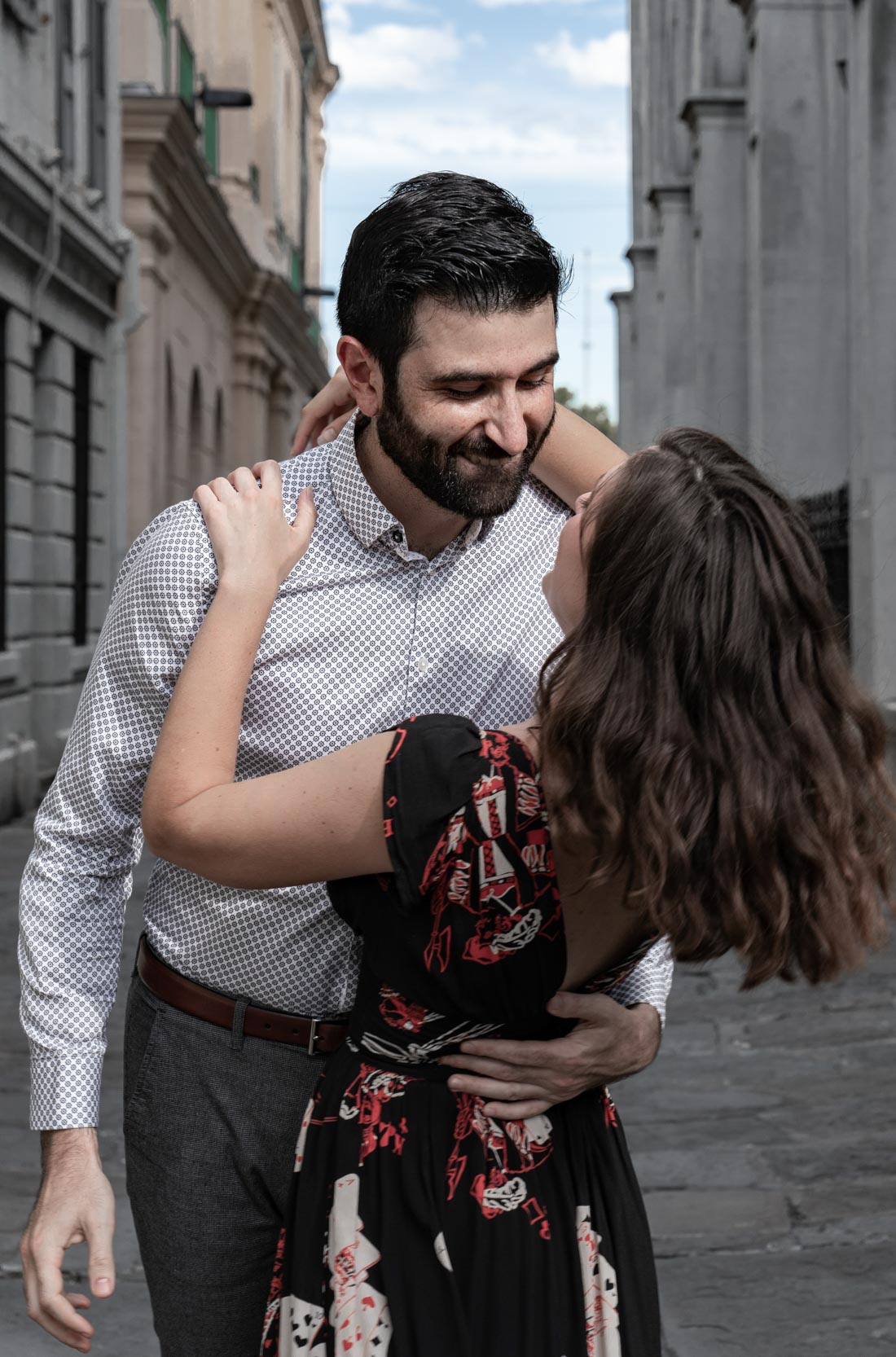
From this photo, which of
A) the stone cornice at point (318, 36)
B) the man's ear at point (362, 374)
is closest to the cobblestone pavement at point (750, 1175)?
the man's ear at point (362, 374)

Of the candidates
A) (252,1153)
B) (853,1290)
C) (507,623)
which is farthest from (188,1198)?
(853,1290)

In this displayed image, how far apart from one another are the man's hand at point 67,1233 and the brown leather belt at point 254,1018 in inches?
7.8

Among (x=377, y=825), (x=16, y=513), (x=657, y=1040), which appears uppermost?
(x=16, y=513)

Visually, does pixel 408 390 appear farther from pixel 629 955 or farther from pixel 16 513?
pixel 16 513

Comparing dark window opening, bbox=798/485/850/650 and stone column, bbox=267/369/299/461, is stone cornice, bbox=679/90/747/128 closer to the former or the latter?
dark window opening, bbox=798/485/850/650

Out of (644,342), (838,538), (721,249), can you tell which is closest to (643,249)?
(644,342)

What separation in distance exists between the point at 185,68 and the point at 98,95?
6.15 metres

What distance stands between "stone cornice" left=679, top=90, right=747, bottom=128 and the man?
51.9 ft

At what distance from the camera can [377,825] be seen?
1.81 m

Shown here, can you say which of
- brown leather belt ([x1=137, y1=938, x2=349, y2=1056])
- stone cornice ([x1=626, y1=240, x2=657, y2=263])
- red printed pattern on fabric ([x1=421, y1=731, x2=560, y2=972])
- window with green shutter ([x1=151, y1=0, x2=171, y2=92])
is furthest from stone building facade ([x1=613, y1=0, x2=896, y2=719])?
window with green shutter ([x1=151, y1=0, x2=171, y2=92])

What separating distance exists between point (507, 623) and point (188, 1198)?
80 centimetres

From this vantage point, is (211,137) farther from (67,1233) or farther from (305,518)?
(67,1233)

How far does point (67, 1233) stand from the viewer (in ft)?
6.51

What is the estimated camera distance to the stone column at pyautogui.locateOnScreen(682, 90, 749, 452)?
1714 cm
